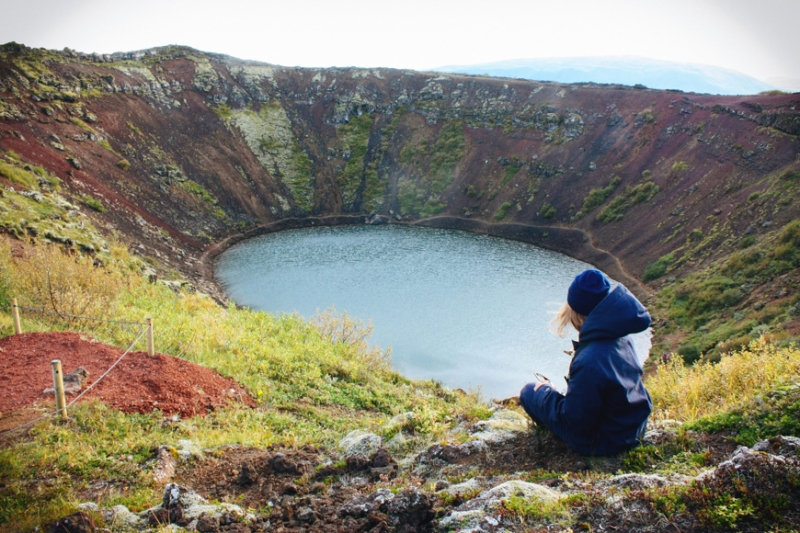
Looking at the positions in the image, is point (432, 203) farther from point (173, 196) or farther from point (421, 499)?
point (421, 499)

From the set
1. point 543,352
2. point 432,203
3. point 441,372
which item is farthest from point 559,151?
point 441,372

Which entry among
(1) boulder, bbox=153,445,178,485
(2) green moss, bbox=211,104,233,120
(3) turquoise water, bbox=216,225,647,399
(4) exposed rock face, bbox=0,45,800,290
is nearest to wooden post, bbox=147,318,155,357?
(1) boulder, bbox=153,445,178,485

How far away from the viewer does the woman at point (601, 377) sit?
454cm

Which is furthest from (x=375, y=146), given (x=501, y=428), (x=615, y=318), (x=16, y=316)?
(x=615, y=318)

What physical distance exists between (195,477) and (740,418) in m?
7.25

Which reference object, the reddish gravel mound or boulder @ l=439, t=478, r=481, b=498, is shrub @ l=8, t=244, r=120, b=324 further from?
boulder @ l=439, t=478, r=481, b=498

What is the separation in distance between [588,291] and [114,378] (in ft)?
31.7

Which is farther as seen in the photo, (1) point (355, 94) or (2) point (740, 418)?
(1) point (355, 94)

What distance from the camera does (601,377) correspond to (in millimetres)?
4523

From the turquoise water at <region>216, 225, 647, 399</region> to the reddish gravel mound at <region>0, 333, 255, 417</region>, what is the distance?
36.4 feet

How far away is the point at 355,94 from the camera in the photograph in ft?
239

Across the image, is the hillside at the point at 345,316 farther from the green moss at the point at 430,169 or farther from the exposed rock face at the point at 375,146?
the green moss at the point at 430,169

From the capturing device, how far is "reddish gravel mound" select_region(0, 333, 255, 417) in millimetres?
9000

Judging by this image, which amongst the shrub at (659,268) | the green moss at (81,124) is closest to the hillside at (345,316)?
the shrub at (659,268)
